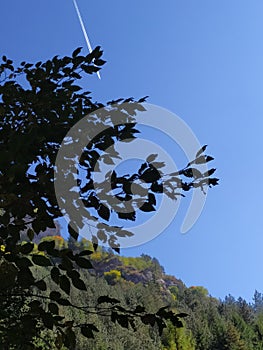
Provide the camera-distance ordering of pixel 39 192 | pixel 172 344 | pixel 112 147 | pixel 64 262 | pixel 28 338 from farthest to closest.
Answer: pixel 172 344, pixel 112 147, pixel 28 338, pixel 39 192, pixel 64 262

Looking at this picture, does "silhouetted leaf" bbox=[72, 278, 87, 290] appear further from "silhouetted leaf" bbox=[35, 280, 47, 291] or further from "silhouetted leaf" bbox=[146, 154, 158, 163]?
"silhouetted leaf" bbox=[146, 154, 158, 163]

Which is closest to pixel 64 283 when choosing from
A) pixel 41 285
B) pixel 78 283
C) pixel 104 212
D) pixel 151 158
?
pixel 78 283

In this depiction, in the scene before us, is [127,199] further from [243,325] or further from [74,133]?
[243,325]

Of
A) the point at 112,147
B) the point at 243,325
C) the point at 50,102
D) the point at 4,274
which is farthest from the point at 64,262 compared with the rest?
the point at 243,325

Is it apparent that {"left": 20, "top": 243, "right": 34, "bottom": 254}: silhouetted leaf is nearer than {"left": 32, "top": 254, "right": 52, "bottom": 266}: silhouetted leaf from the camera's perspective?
No

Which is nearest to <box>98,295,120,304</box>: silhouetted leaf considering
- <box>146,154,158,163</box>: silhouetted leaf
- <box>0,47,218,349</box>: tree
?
<box>0,47,218,349</box>: tree

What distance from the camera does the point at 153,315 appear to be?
1.55 metres

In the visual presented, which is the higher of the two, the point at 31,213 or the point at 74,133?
the point at 74,133

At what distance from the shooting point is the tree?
4.46ft

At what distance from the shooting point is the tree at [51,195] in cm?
136

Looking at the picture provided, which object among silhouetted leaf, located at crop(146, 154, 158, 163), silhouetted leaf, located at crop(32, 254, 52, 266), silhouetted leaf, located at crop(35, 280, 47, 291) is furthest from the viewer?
silhouetted leaf, located at crop(146, 154, 158, 163)

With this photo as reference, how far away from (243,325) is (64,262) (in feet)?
229

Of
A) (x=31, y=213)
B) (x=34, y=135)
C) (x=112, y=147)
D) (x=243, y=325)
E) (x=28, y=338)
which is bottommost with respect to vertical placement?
(x=28, y=338)

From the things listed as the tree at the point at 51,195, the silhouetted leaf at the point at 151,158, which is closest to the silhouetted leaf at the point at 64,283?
the tree at the point at 51,195
